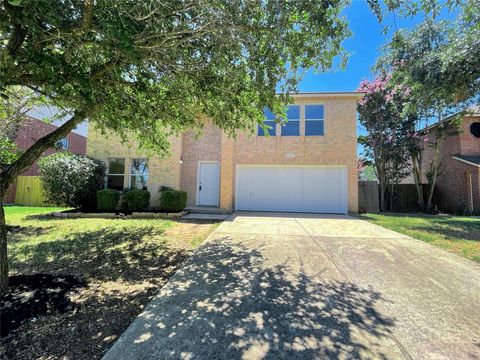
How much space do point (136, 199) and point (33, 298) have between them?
323 inches

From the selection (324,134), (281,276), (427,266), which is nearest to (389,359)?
(281,276)

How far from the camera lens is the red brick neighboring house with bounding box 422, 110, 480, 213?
13695 millimetres

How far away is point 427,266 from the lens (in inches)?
183

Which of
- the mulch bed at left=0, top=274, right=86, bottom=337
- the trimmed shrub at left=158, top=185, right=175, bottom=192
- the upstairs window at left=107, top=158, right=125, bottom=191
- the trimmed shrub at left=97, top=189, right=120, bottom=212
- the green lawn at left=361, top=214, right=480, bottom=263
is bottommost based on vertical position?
the mulch bed at left=0, top=274, right=86, bottom=337

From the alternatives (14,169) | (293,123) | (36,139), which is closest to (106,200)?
(14,169)

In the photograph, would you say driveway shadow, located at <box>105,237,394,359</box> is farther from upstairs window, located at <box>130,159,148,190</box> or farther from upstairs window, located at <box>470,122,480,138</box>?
upstairs window, located at <box>470,122,480,138</box>

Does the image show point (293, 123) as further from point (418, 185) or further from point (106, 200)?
point (106, 200)

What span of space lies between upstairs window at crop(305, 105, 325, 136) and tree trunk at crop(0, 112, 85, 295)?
35.1 feet

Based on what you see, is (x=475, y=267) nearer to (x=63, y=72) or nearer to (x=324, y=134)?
(x=63, y=72)

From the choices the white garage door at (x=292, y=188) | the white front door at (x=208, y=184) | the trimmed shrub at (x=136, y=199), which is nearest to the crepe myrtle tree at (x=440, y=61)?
the white garage door at (x=292, y=188)

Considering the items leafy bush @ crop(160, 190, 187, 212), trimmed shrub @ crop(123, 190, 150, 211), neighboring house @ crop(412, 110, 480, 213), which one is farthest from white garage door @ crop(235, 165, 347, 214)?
neighboring house @ crop(412, 110, 480, 213)

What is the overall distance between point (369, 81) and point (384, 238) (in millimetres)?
12427

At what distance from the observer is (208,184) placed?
514 inches

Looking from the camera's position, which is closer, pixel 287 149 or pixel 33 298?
pixel 33 298
